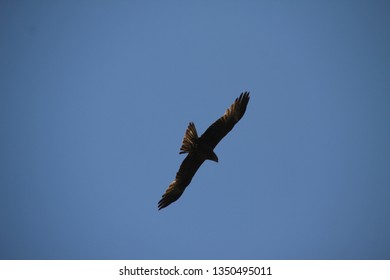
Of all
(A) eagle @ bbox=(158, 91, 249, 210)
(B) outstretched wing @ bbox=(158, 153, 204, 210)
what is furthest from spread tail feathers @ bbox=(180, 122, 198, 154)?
(B) outstretched wing @ bbox=(158, 153, 204, 210)

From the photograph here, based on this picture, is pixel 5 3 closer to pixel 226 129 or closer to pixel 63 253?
pixel 63 253

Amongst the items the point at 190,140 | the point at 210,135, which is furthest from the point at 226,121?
the point at 190,140

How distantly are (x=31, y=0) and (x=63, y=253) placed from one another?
65.5 meters

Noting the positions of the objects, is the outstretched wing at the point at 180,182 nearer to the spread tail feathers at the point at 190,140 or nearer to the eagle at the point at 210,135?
the eagle at the point at 210,135

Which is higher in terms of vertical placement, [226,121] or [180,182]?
[226,121]

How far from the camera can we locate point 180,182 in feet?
42.8

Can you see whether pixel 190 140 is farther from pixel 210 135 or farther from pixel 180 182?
pixel 180 182

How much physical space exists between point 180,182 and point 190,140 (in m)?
1.72

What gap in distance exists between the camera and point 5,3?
9356cm

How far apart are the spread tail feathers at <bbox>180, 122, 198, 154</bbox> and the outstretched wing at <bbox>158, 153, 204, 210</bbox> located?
825 millimetres

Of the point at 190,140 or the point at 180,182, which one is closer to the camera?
the point at 190,140

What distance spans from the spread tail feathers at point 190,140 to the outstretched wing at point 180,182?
82cm

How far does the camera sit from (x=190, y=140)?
1174cm
